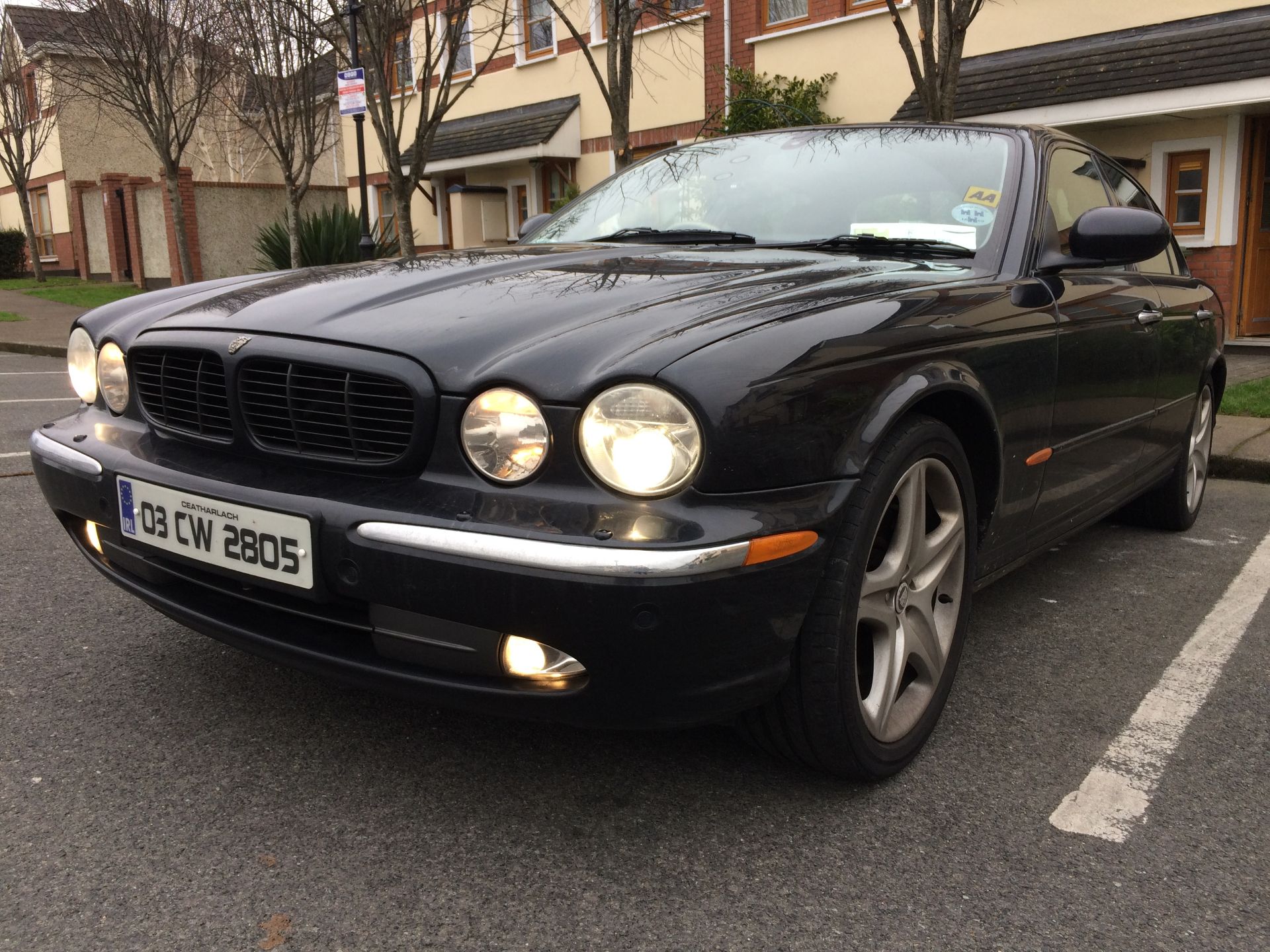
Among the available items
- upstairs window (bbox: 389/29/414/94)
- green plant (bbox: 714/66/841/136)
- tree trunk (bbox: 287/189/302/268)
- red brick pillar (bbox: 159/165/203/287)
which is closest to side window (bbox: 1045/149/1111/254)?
green plant (bbox: 714/66/841/136)

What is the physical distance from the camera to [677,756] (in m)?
2.41

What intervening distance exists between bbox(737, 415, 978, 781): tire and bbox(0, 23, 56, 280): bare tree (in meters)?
29.1

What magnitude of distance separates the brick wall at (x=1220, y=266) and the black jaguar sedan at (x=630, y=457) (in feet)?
29.4

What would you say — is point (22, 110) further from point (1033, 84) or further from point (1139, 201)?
point (1139, 201)

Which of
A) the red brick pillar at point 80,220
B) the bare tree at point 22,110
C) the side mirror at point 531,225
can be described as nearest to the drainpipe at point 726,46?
the side mirror at point 531,225

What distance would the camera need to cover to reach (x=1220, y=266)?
10.8 metres

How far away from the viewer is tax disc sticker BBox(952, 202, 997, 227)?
298 cm

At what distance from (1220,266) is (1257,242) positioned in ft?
2.22

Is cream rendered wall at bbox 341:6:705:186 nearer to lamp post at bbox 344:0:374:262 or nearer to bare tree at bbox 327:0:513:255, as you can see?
bare tree at bbox 327:0:513:255

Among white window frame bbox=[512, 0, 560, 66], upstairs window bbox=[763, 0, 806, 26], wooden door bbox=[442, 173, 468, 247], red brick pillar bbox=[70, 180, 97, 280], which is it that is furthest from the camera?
red brick pillar bbox=[70, 180, 97, 280]

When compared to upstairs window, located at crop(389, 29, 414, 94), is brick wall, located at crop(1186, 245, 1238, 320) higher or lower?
lower

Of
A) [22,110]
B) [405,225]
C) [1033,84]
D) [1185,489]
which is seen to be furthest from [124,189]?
[1185,489]

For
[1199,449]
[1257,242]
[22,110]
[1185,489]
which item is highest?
[22,110]

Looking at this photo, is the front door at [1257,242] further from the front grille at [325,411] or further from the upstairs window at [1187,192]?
the front grille at [325,411]
